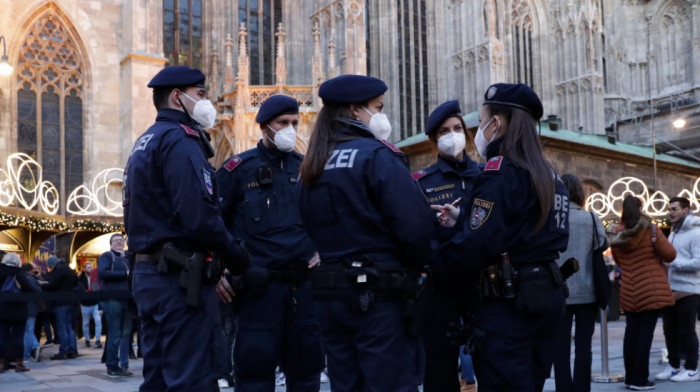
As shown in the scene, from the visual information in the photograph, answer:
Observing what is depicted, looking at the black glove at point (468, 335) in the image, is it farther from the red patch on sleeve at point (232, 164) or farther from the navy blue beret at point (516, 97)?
the red patch on sleeve at point (232, 164)

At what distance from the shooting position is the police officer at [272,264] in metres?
4.52

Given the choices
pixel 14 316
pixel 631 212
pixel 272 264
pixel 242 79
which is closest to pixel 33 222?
pixel 14 316

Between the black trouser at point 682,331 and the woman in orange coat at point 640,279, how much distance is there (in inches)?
26.3

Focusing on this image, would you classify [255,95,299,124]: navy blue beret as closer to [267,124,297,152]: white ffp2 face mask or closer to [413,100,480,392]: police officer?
[267,124,297,152]: white ffp2 face mask

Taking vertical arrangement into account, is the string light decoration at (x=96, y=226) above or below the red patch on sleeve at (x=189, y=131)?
below

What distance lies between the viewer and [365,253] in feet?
11.2

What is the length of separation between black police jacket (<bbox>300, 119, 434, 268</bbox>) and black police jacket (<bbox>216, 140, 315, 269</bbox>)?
1.32 meters

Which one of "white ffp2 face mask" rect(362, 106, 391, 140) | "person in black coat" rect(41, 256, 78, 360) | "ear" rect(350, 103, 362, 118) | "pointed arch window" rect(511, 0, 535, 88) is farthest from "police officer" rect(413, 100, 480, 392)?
"pointed arch window" rect(511, 0, 535, 88)

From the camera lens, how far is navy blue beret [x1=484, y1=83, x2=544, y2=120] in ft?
12.4

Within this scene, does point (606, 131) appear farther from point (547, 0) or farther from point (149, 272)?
point (149, 272)

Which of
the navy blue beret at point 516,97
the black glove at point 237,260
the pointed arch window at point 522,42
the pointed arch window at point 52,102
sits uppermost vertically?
the pointed arch window at point 522,42

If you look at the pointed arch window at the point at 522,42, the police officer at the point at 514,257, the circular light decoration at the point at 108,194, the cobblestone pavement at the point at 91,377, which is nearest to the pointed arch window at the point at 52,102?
the circular light decoration at the point at 108,194

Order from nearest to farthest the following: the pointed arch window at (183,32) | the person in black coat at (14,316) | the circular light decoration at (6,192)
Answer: the person in black coat at (14,316) < the circular light decoration at (6,192) < the pointed arch window at (183,32)

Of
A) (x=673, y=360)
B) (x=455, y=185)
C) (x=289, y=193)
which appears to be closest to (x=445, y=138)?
(x=455, y=185)
